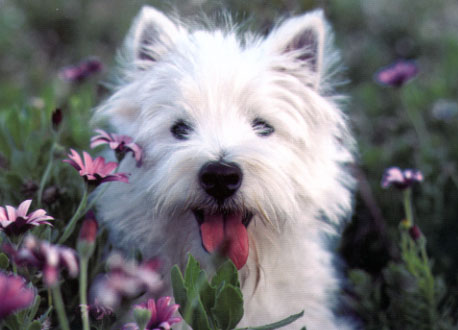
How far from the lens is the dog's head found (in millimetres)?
2283

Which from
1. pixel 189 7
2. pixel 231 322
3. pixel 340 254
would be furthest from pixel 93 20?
pixel 231 322

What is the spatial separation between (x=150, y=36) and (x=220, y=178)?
1160mm

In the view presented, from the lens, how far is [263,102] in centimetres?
261

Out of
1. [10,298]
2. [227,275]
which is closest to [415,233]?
[227,275]

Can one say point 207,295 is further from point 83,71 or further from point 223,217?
point 83,71

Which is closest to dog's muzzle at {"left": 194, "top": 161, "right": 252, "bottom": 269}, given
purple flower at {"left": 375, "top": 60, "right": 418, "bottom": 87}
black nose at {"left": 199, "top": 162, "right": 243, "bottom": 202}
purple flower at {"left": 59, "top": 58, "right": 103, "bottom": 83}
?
black nose at {"left": 199, "top": 162, "right": 243, "bottom": 202}

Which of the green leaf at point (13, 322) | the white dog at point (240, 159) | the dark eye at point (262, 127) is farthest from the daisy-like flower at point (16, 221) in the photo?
the dark eye at point (262, 127)

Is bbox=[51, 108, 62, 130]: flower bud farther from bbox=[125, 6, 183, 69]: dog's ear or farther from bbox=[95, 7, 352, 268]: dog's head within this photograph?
bbox=[125, 6, 183, 69]: dog's ear

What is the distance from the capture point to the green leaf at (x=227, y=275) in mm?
1806

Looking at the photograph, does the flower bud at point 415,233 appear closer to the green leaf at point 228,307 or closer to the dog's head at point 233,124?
the dog's head at point 233,124

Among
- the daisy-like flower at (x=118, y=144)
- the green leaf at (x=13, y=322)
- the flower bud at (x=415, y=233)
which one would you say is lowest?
the green leaf at (x=13, y=322)

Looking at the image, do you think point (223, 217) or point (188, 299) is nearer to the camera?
point (188, 299)

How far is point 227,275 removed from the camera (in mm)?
1821

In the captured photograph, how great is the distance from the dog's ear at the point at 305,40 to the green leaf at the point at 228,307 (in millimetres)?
1547
